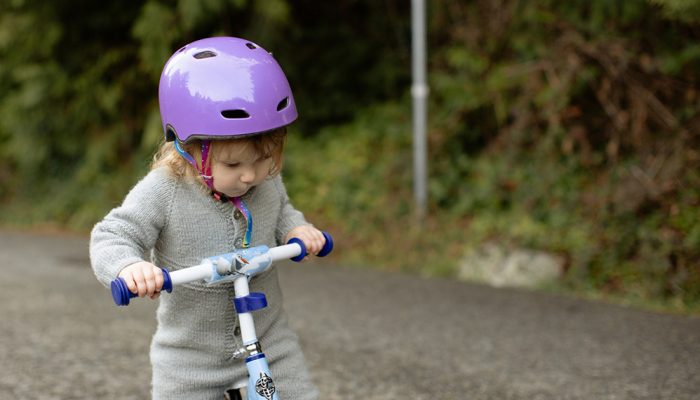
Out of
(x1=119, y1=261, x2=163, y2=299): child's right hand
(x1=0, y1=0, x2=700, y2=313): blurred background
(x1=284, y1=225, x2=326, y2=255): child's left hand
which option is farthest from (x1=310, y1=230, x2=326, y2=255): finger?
(x1=0, y1=0, x2=700, y2=313): blurred background

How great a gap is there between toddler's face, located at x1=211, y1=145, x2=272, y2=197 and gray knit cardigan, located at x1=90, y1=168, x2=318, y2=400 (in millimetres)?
159

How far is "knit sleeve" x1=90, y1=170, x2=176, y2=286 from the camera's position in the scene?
216 cm

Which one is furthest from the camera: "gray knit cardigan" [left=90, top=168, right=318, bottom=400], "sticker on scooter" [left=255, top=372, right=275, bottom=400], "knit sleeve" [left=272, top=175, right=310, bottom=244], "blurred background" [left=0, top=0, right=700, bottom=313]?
"blurred background" [left=0, top=0, right=700, bottom=313]

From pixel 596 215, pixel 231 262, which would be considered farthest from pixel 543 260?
pixel 231 262

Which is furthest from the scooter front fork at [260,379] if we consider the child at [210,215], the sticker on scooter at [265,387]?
the child at [210,215]

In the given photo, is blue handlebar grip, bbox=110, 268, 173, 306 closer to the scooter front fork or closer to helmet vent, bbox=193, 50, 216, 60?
the scooter front fork

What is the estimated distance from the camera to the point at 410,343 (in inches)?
186

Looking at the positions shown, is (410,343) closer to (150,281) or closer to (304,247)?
(304,247)

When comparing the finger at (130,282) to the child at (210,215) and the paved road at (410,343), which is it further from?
the paved road at (410,343)

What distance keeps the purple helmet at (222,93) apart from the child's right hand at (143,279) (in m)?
0.38

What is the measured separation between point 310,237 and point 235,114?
0.47 meters

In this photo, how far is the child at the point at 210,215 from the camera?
85.6 inches

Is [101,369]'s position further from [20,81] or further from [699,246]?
[20,81]

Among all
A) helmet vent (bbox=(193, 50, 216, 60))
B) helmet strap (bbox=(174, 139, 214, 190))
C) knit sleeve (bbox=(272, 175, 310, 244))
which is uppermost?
helmet vent (bbox=(193, 50, 216, 60))
